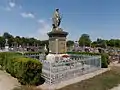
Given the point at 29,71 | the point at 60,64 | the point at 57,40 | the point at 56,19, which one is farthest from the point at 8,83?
the point at 56,19

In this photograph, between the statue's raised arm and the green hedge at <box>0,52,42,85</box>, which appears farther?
the statue's raised arm

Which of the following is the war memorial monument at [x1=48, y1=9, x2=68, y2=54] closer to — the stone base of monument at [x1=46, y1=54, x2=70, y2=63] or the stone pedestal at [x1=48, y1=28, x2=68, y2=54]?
the stone pedestal at [x1=48, y1=28, x2=68, y2=54]

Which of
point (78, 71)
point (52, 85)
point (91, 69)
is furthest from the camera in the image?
point (91, 69)

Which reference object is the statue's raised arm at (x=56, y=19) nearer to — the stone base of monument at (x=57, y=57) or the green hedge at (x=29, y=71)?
the stone base of monument at (x=57, y=57)

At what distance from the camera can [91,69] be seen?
55.3 ft

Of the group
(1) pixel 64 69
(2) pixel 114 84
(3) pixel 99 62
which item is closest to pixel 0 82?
(1) pixel 64 69

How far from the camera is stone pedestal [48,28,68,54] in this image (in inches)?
835

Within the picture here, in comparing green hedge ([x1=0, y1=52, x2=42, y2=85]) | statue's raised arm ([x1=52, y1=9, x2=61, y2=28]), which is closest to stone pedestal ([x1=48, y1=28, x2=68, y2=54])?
statue's raised arm ([x1=52, y1=9, x2=61, y2=28])

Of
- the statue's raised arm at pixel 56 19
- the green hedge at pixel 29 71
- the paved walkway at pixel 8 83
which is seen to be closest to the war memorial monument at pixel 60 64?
the statue's raised arm at pixel 56 19

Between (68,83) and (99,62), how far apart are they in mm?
6683

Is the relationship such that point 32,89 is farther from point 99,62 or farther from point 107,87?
point 99,62

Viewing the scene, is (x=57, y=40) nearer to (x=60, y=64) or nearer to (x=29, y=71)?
(x=60, y=64)

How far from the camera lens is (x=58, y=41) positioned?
21.2 metres

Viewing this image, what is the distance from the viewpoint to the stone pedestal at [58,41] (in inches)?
835
